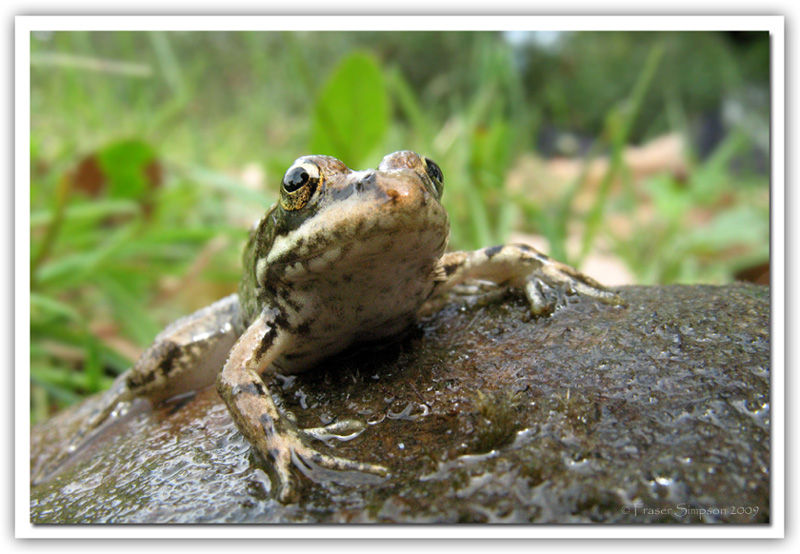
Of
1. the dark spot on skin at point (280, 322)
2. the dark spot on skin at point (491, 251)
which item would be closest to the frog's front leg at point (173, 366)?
the dark spot on skin at point (280, 322)

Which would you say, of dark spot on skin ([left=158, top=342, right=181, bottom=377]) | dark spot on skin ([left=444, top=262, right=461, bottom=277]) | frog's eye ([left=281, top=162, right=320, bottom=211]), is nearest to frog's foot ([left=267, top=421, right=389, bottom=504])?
frog's eye ([left=281, top=162, right=320, bottom=211])

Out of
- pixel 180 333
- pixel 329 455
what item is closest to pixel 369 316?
pixel 329 455

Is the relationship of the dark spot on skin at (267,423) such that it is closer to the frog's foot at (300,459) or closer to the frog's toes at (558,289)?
the frog's foot at (300,459)

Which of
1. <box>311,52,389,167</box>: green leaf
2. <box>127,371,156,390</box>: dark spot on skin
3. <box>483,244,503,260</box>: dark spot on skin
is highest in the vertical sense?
<box>311,52,389,167</box>: green leaf

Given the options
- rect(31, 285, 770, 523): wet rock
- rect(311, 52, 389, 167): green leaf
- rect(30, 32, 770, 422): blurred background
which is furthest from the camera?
rect(30, 32, 770, 422): blurred background

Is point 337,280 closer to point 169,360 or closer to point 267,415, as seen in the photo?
point 267,415

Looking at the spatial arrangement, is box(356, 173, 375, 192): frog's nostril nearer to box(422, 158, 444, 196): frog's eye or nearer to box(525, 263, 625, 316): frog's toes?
box(422, 158, 444, 196): frog's eye

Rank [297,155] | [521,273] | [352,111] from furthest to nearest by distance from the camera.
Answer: [297,155]
[352,111]
[521,273]

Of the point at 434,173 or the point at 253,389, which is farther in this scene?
the point at 434,173

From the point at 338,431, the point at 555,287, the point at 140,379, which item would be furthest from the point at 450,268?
the point at 140,379
